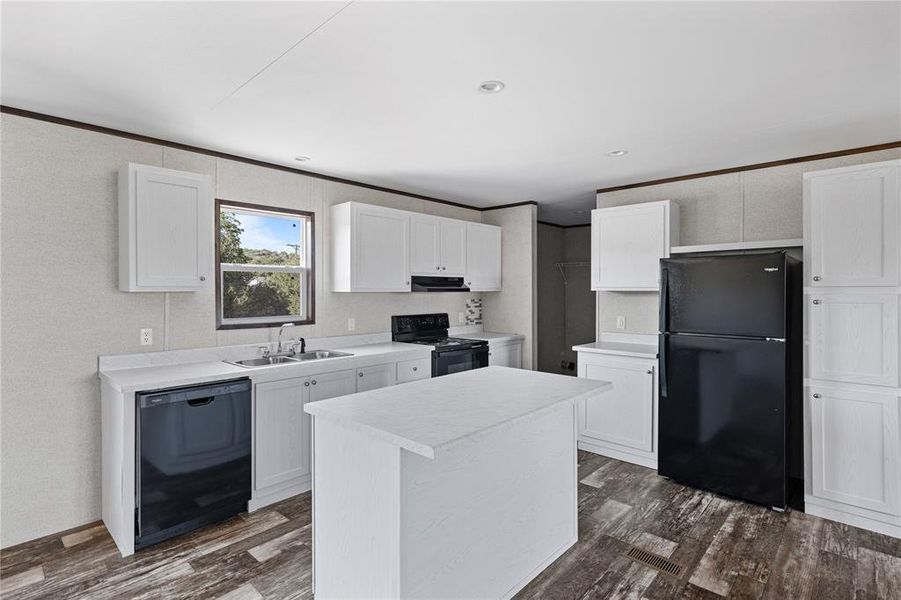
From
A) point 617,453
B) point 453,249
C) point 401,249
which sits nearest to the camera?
point 617,453

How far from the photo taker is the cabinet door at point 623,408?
12.4 feet

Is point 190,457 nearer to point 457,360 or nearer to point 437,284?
point 457,360

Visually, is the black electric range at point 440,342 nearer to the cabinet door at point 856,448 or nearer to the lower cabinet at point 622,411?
the lower cabinet at point 622,411

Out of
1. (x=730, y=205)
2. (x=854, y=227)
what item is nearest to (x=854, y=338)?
(x=854, y=227)

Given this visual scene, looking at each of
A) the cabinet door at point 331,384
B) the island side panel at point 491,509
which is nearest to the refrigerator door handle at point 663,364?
the island side panel at point 491,509

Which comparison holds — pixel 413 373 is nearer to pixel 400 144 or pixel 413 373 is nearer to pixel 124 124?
pixel 400 144

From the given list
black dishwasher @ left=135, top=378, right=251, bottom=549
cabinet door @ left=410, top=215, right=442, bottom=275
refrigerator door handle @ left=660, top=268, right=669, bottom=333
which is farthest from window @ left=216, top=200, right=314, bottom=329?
refrigerator door handle @ left=660, top=268, right=669, bottom=333

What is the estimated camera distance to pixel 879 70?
215cm

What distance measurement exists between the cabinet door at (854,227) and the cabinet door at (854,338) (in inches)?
4.6

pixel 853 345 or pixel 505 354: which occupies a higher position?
pixel 853 345

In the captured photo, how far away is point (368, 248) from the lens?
4.07m

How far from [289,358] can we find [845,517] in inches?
153

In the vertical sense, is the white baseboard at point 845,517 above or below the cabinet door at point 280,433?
below

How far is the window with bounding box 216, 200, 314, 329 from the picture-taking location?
3.53 metres
